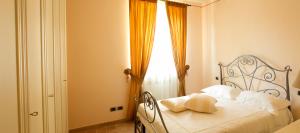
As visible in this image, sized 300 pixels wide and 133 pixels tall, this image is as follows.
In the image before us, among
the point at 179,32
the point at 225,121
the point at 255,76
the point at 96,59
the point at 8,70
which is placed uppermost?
the point at 179,32

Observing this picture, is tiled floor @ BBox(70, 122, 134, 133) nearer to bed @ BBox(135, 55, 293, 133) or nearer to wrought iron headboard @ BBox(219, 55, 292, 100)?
bed @ BBox(135, 55, 293, 133)

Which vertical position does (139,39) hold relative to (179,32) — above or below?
below

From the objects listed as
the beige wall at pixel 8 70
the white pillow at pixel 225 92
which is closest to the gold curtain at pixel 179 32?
the white pillow at pixel 225 92

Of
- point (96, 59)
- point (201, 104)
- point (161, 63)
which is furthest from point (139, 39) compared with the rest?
point (201, 104)

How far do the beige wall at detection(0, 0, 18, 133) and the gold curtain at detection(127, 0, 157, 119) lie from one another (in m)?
2.36

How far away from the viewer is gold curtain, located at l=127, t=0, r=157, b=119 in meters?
3.14

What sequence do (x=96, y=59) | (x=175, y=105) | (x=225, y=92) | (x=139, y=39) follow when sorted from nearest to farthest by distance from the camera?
(x=175, y=105) → (x=225, y=92) → (x=96, y=59) → (x=139, y=39)

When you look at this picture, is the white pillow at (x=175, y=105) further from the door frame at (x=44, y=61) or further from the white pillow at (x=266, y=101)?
the door frame at (x=44, y=61)

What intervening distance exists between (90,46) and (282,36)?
3165mm

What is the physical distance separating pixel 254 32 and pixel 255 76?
78 cm

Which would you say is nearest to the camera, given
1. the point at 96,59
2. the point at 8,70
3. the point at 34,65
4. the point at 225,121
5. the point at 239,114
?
the point at 8,70

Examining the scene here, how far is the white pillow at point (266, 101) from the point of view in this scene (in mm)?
2170

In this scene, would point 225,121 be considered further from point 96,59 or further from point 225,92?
point 96,59

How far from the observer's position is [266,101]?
87.9 inches
